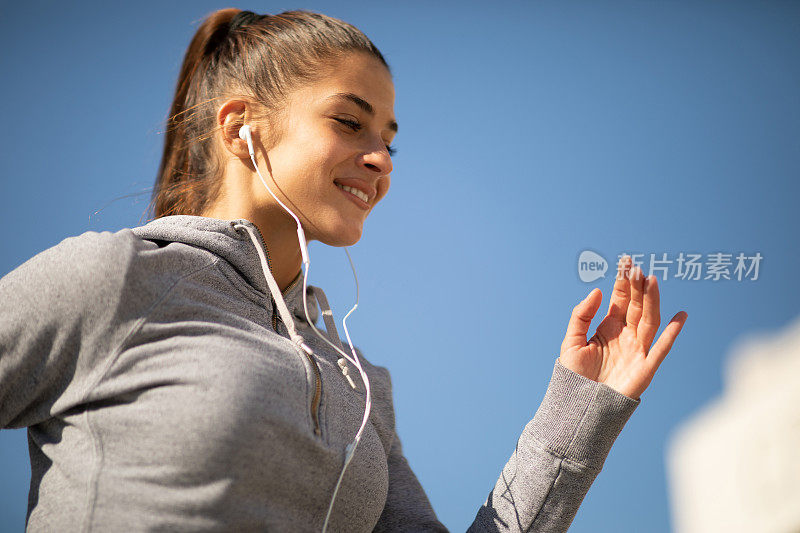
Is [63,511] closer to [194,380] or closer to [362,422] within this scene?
[194,380]

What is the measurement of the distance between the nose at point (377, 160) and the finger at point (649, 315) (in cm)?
42

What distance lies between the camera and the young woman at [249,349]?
1.98 ft

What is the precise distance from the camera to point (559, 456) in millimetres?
871

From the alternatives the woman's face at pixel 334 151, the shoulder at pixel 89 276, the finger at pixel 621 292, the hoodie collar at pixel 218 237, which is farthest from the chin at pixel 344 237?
the finger at pixel 621 292

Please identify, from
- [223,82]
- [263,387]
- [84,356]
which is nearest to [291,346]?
[263,387]

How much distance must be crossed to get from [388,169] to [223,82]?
0.31 metres

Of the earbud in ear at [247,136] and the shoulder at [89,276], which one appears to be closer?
the shoulder at [89,276]

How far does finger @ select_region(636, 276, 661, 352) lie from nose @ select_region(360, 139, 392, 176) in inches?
16.5

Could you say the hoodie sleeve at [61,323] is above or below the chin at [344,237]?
below

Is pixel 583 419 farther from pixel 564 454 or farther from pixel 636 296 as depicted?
pixel 636 296

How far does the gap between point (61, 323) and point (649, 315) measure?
753 mm

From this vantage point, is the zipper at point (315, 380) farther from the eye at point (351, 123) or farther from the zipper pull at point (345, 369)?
the eye at point (351, 123)

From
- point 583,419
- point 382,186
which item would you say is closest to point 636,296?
point 583,419

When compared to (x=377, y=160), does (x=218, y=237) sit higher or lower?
lower
